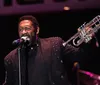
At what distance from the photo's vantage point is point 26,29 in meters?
4.00

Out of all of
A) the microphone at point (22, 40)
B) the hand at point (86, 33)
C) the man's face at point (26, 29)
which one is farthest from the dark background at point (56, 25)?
the microphone at point (22, 40)

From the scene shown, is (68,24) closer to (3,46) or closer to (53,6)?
(53,6)

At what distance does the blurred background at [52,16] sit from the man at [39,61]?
1453 millimetres

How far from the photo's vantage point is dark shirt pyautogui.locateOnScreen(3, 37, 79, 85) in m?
3.93

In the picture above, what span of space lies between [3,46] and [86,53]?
8.52ft

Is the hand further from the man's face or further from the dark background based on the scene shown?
the dark background

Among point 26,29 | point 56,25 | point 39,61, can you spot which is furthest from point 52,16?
point 39,61

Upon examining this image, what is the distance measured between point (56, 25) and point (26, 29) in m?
2.00

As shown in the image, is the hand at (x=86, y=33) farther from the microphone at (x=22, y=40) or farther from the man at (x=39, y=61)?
the microphone at (x=22, y=40)

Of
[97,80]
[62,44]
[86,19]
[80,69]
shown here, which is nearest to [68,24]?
[86,19]

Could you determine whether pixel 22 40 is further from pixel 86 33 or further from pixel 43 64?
pixel 86 33

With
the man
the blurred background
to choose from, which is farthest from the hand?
the blurred background

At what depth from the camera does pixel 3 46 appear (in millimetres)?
6031

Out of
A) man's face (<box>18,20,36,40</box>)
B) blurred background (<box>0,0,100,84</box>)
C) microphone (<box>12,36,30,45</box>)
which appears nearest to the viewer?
microphone (<box>12,36,30,45</box>)
